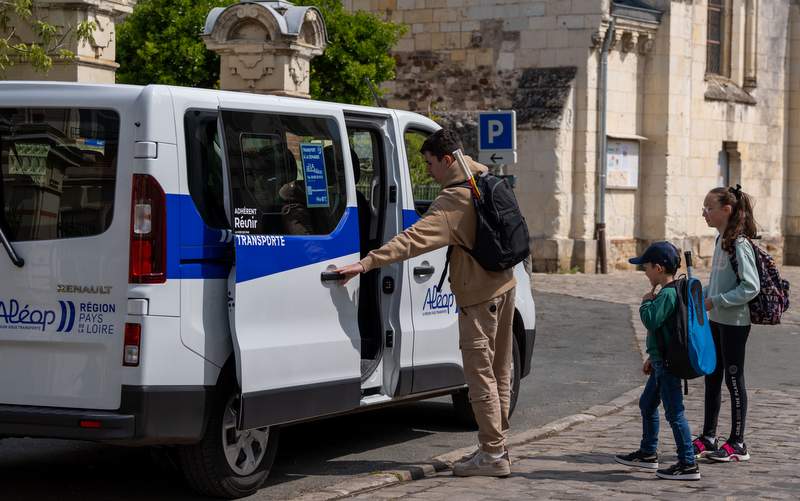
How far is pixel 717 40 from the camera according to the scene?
103 feet

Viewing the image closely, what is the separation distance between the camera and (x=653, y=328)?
25.6 feet

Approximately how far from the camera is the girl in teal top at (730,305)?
27.5 feet

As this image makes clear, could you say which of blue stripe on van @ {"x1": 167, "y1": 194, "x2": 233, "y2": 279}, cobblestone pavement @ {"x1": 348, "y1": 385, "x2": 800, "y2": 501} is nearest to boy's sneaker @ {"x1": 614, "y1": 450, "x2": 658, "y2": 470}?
cobblestone pavement @ {"x1": 348, "y1": 385, "x2": 800, "y2": 501}

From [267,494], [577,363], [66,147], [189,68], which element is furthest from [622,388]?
[189,68]

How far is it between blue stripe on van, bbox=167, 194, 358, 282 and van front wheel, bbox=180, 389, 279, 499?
661mm

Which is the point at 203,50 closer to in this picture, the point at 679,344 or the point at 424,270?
the point at 424,270

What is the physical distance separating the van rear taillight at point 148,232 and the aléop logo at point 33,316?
39 cm

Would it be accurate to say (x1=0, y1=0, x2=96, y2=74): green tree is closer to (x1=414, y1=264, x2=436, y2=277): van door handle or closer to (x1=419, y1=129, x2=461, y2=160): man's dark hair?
(x1=414, y1=264, x2=436, y2=277): van door handle

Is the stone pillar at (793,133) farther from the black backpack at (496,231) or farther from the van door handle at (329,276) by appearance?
the van door handle at (329,276)

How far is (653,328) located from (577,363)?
21.0 ft

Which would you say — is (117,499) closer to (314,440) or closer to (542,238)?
(314,440)

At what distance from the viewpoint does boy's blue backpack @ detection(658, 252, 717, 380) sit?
301 inches

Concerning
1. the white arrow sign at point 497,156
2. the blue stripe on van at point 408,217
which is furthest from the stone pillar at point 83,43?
the blue stripe on van at point 408,217

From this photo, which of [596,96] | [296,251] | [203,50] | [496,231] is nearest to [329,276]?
[296,251]
